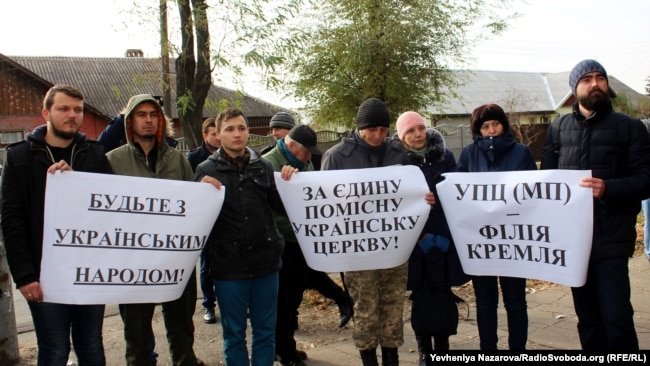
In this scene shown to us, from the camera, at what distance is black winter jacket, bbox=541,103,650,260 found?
3369 mm

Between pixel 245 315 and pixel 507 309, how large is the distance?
1.88 meters

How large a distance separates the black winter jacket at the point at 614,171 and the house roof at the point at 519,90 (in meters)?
40.6

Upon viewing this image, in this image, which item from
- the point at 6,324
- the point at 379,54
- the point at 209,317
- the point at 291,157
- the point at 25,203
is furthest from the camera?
the point at 379,54

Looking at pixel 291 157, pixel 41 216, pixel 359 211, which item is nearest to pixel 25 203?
pixel 41 216

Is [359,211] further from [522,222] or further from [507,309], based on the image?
[507,309]

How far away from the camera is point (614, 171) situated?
11.4 ft

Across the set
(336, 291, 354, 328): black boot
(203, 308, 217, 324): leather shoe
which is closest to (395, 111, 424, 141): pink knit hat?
(336, 291, 354, 328): black boot

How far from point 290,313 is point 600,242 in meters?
2.44

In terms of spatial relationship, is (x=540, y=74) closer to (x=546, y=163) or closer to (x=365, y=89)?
(x=365, y=89)

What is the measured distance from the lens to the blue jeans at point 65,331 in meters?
3.14

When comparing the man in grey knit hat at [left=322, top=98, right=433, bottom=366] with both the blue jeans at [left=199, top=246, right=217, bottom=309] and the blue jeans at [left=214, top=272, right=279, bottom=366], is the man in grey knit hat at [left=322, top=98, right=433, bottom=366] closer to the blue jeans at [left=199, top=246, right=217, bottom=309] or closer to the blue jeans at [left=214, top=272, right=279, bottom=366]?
the blue jeans at [left=214, top=272, right=279, bottom=366]

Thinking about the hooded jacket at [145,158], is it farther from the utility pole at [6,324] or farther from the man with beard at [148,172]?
the utility pole at [6,324]

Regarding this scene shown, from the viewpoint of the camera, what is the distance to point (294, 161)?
4.46 m

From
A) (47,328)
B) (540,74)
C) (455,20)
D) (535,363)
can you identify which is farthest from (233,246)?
(540,74)
